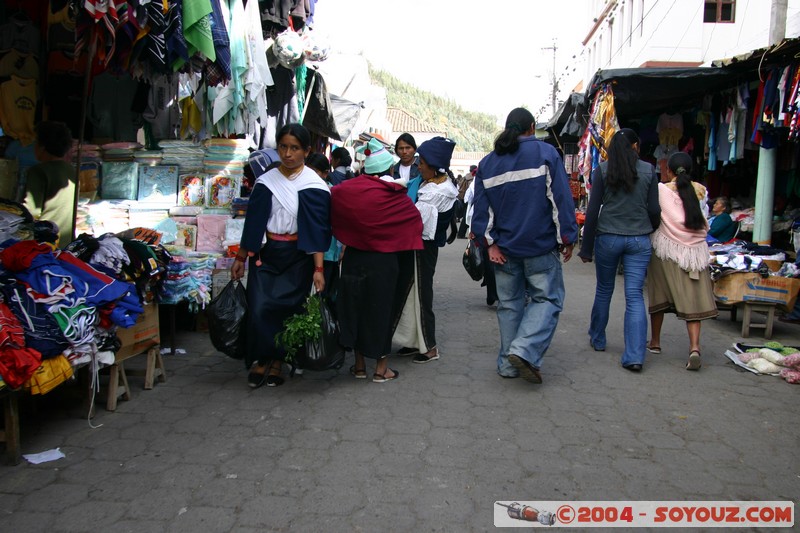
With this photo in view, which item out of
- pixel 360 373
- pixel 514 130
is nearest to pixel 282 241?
pixel 360 373

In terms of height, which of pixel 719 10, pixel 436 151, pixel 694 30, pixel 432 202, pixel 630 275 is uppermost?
pixel 719 10

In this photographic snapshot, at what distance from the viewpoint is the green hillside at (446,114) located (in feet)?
257

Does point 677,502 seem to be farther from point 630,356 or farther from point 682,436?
point 630,356

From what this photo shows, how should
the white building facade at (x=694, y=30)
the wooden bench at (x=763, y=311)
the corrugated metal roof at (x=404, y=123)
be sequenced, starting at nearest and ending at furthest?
the wooden bench at (x=763, y=311) → the white building facade at (x=694, y=30) → the corrugated metal roof at (x=404, y=123)

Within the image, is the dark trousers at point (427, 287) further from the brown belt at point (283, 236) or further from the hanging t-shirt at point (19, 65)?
the hanging t-shirt at point (19, 65)

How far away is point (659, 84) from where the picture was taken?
7.88 metres

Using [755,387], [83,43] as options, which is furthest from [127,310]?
[755,387]

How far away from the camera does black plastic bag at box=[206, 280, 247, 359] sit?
13.9 ft

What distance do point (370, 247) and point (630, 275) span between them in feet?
7.21

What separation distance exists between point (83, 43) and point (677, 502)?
4.27 m

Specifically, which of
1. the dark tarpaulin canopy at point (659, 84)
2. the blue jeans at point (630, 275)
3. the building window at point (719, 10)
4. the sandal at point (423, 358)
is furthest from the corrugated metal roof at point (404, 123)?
the sandal at point (423, 358)

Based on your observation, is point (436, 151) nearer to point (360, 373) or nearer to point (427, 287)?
point (427, 287)

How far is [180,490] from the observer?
9.57 ft

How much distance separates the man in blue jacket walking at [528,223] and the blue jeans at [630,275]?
0.75m
